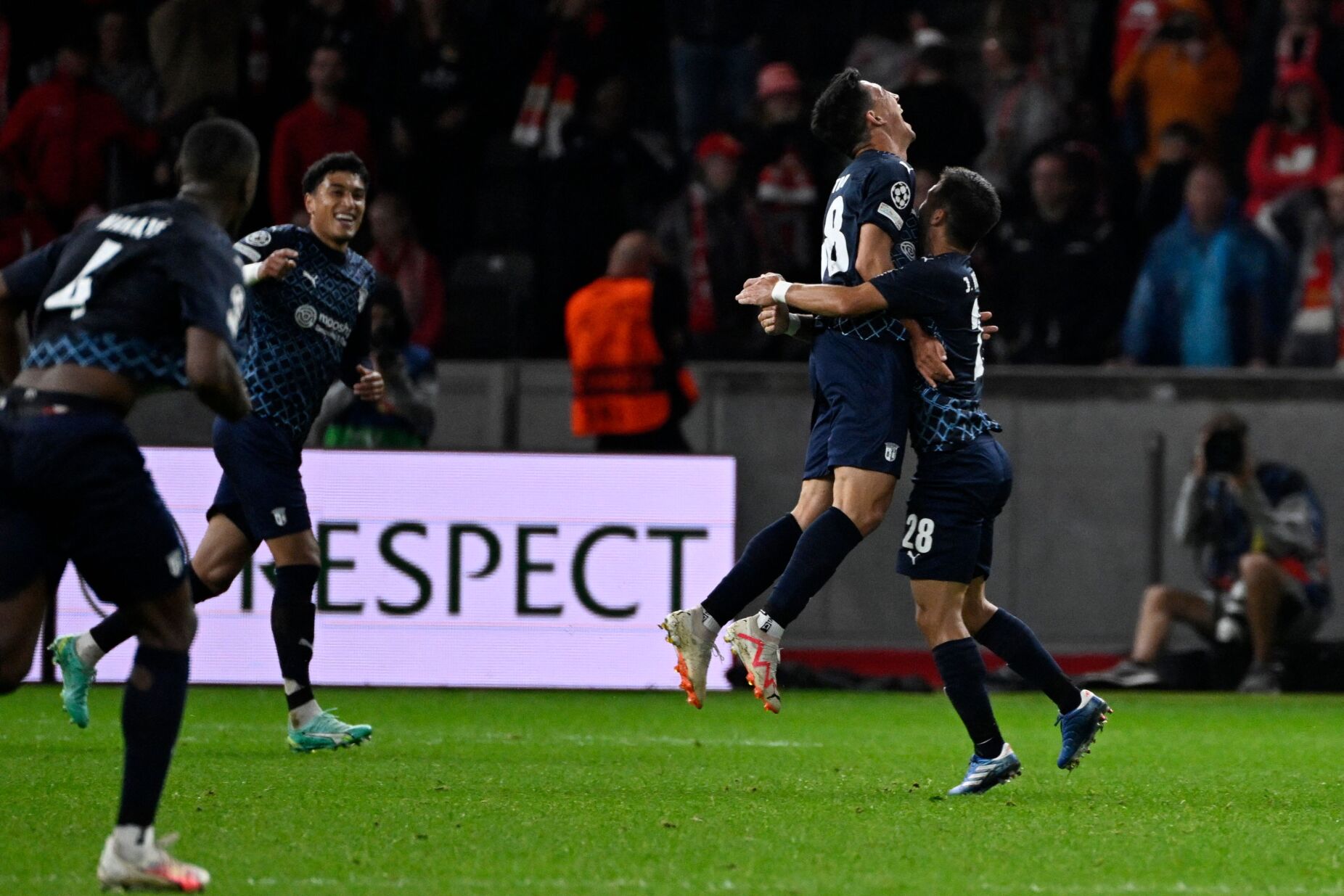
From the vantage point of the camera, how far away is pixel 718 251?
46.5 feet

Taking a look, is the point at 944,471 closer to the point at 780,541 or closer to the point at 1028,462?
the point at 780,541

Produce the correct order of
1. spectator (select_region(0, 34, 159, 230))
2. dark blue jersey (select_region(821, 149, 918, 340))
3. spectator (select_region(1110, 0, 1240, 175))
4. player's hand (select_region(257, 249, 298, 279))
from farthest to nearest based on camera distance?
spectator (select_region(1110, 0, 1240, 175)) < spectator (select_region(0, 34, 159, 230)) < player's hand (select_region(257, 249, 298, 279)) < dark blue jersey (select_region(821, 149, 918, 340))

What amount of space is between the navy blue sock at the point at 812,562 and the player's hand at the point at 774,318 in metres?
0.66

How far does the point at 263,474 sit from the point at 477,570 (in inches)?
158

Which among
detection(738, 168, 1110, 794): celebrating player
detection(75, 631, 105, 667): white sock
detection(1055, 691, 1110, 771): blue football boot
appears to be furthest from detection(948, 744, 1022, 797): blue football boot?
detection(75, 631, 105, 667): white sock

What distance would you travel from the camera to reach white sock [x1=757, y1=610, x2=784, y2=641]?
6.94m

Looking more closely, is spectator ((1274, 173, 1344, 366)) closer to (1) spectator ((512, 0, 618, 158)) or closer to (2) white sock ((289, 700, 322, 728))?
(1) spectator ((512, 0, 618, 158))

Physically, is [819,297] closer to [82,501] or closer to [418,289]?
[82,501]

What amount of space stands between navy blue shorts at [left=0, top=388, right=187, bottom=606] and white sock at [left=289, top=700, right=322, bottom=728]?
10.5 feet

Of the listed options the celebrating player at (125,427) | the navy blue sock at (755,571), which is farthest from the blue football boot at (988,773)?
the celebrating player at (125,427)

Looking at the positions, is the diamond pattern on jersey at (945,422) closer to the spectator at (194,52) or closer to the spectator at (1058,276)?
the spectator at (1058,276)

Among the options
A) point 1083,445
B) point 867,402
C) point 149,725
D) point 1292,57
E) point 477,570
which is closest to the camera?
point 149,725

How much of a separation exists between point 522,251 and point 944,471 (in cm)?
831

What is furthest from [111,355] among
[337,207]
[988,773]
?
[337,207]
